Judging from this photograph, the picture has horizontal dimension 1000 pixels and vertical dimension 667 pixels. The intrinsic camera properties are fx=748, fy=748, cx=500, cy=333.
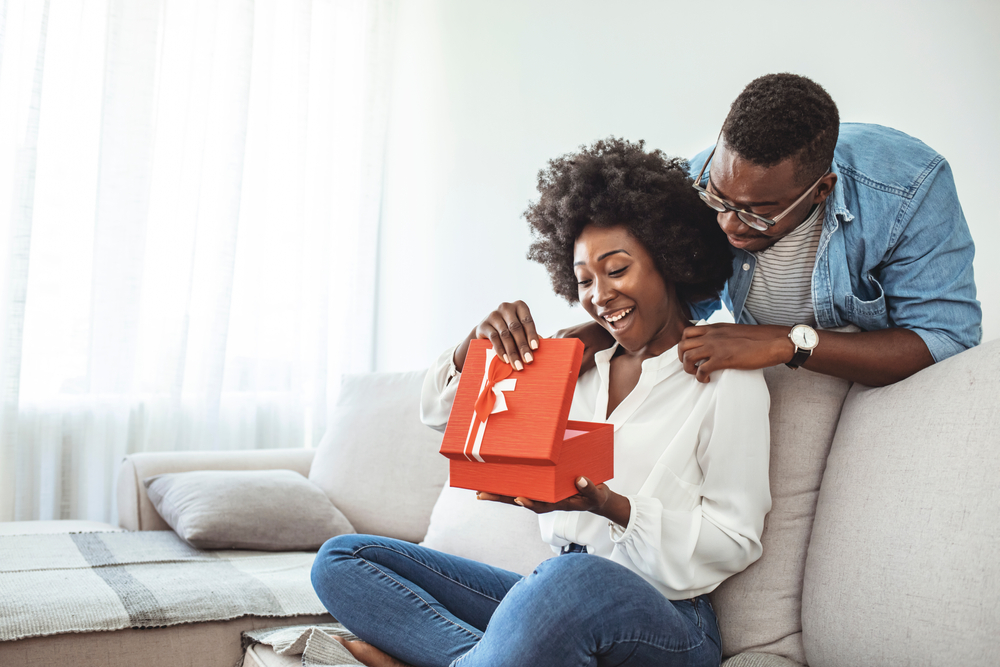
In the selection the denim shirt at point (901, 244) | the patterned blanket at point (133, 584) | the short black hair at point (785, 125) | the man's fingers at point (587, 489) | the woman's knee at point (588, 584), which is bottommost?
the patterned blanket at point (133, 584)


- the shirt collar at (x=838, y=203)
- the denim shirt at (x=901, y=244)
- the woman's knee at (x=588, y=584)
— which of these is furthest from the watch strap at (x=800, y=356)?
the woman's knee at (x=588, y=584)

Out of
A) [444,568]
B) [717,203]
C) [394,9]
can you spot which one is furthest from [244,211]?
[717,203]

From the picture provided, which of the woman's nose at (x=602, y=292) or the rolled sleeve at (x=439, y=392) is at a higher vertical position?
the woman's nose at (x=602, y=292)

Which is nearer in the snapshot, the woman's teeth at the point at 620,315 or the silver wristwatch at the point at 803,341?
the silver wristwatch at the point at 803,341

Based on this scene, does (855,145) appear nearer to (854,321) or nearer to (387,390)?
(854,321)

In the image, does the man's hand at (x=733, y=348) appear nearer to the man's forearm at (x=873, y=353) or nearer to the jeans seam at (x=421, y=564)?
the man's forearm at (x=873, y=353)

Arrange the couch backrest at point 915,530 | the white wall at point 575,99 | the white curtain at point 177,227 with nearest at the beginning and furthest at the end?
the couch backrest at point 915,530, the white wall at point 575,99, the white curtain at point 177,227

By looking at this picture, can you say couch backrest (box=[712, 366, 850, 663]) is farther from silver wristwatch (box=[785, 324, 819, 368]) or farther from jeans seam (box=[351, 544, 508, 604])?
jeans seam (box=[351, 544, 508, 604])

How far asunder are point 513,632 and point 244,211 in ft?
8.42

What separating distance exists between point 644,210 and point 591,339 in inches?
11.0

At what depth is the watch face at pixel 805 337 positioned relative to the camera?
114cm

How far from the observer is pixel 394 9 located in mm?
3459

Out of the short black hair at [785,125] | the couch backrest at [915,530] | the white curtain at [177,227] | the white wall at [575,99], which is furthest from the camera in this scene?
the white curtain at [177,227]

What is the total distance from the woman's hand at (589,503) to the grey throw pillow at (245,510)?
1.08 metres
